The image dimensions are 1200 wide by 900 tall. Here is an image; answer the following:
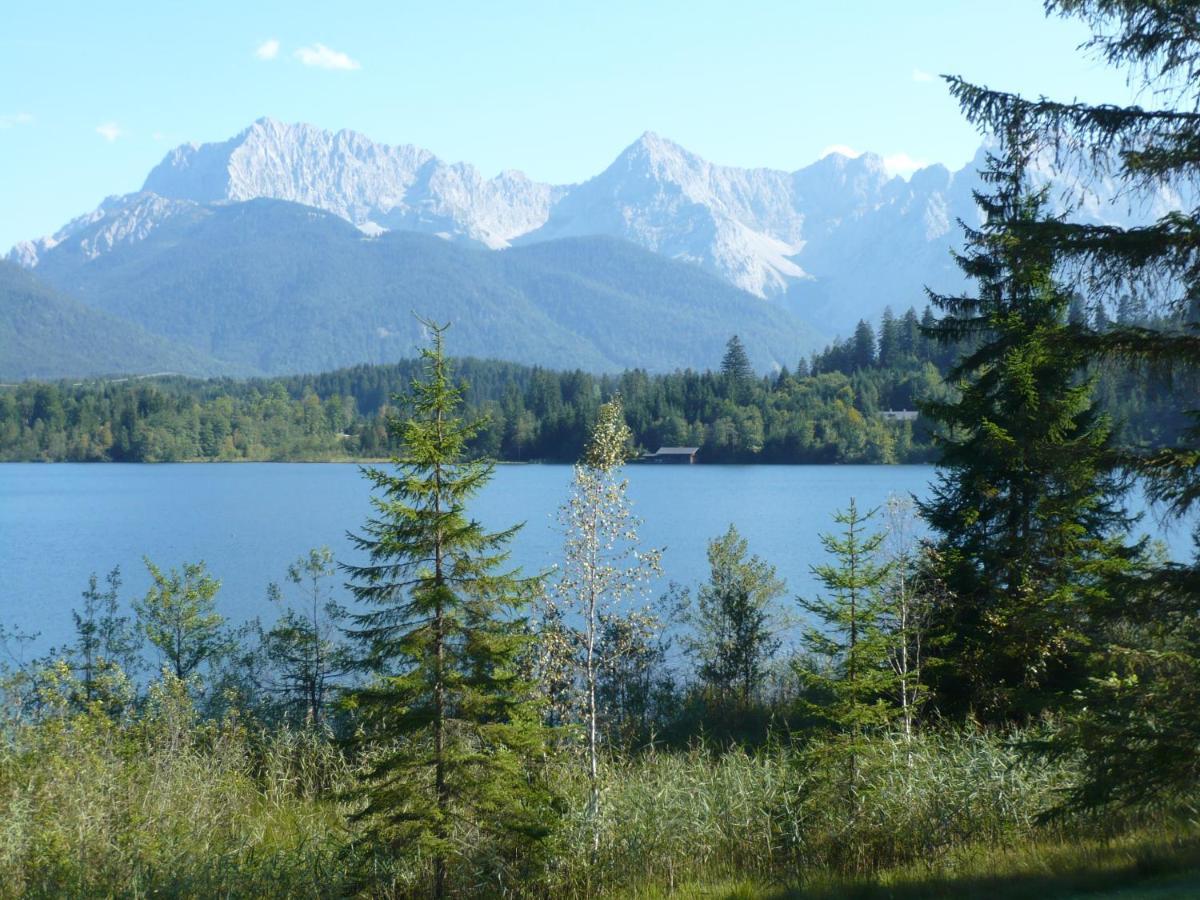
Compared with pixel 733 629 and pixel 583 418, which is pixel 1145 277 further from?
pixel 583 418

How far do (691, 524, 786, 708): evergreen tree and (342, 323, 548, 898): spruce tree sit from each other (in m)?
11.5

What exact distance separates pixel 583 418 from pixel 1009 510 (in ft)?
321

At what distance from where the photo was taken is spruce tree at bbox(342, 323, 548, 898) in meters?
7.92

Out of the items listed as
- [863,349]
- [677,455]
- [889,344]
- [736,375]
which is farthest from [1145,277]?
[863,349]

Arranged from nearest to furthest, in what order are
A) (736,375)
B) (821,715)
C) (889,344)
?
(821,715)
(889,344)
(736,375)

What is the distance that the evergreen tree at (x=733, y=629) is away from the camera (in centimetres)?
2005

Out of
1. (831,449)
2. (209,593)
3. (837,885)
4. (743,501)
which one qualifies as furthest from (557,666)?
(831,449)

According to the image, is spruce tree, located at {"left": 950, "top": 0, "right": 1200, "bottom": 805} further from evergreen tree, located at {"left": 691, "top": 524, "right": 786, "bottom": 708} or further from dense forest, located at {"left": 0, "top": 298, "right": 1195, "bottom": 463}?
dense forest, located at {"left": 0, "top": 298, "right": 1195, "bottom": 463}

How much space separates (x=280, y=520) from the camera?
56.6m

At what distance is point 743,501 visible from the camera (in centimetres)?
6228

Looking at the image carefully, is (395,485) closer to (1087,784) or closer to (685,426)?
(1087,784)

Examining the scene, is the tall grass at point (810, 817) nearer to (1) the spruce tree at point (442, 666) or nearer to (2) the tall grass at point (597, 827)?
(2) the tall grass at point (597, 827)

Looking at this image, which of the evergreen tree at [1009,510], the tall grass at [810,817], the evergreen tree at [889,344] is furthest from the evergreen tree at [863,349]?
the tall grass at [810,817]

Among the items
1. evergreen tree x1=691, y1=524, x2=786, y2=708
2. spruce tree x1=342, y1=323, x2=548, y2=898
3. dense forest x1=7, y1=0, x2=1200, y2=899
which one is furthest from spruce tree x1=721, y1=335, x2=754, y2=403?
spruce tree x1=342, y1=323, x2=548, y2=898
